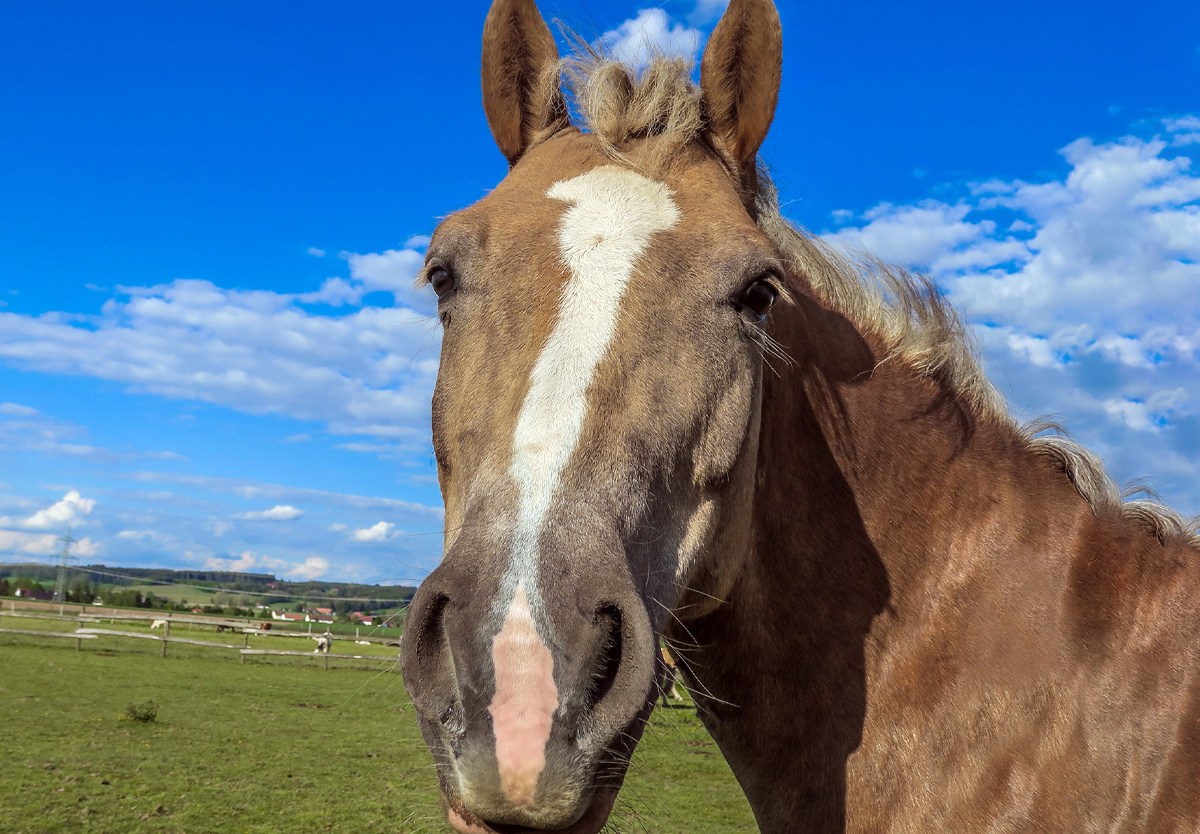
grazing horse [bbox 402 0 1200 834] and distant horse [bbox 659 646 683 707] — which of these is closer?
grazing horse [bbox 402 0 1200 834]

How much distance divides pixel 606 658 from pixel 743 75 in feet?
6.20

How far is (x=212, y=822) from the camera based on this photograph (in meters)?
7.55

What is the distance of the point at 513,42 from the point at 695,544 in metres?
1.92

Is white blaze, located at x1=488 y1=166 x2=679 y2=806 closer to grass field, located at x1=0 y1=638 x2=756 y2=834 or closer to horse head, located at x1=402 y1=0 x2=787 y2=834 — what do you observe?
horse head, located at x1=402 y1=0 x2=787 y2=834

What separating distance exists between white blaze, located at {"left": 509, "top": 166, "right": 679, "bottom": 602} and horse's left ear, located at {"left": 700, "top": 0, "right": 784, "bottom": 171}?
475mm

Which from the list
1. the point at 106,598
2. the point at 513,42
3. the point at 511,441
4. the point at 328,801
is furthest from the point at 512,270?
the point at 106,598

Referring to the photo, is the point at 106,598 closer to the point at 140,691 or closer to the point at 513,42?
the point at 140,691

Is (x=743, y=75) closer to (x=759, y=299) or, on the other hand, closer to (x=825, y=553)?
(x=759, y=299)

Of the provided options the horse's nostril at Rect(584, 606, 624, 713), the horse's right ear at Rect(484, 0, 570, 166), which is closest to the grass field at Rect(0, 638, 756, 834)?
the horse's nostril at Rect(584, 606, 624, 713)

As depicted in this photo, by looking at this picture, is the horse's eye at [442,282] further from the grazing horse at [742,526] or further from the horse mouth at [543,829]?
the horse mouth at [543,829]

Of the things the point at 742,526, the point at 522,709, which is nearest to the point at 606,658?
the point at 522,709

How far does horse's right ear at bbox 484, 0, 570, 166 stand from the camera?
2596 millimetres

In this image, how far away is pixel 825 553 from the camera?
7.51ft

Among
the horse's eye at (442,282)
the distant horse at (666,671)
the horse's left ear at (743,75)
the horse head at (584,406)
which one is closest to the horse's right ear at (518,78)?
the horse head at (584,406)
